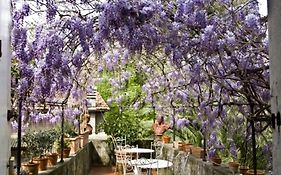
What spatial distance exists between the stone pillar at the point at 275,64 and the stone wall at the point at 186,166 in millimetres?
2785

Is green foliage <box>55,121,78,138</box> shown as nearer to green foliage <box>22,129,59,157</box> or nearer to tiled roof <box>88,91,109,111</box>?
green foliage <box>22,129,59,157</box>

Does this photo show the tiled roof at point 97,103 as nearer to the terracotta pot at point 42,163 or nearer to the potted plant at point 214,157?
the potted plant at point 214,157

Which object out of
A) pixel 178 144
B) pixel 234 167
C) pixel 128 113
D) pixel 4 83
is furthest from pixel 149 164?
pixel 4 83

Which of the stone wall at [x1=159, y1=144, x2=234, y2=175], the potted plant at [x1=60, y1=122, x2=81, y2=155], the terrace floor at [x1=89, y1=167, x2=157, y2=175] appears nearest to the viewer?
the stone wall at [x1=159, y1=144, x2=234, y2=175]

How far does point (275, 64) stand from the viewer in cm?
187

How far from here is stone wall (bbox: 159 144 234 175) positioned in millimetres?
5129

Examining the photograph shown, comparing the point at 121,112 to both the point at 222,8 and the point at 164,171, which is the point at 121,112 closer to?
the point at 164,171

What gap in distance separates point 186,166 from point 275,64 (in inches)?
216

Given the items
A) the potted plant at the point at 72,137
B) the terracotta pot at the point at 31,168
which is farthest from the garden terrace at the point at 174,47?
the potted plant at the point at 72,137

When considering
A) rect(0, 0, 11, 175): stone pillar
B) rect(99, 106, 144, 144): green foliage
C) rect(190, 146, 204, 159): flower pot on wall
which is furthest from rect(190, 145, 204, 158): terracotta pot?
rect(0, 0, 11, 175): stone pillar

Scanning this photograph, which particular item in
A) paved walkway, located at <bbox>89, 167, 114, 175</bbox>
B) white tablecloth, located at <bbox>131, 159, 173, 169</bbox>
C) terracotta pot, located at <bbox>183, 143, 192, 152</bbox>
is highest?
terracotta pot, located at <bbox>183, 143, 192, 152</bbox>

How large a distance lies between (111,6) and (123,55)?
2.78m

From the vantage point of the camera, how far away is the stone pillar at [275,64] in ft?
5.93

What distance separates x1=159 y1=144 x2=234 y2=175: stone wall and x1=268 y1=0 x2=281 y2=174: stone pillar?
2.78 meters
